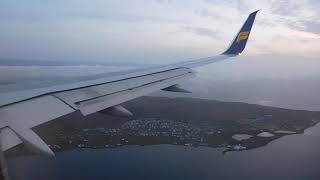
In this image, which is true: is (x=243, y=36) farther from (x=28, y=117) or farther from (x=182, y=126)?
(x=182, y=126)

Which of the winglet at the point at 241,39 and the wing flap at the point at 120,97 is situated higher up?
the winglet at the point at 241,39

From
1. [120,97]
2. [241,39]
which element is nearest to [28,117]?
[120,97]

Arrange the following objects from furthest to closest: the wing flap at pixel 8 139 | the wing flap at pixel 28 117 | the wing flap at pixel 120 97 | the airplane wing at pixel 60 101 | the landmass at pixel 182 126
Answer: the landmass at pixel 182 126 < the wing flap at pixel 120 97 < the airplane wing at pixel 60 101 < the wing flap at pixel 28 117 < the wing flap at pixel 8 139

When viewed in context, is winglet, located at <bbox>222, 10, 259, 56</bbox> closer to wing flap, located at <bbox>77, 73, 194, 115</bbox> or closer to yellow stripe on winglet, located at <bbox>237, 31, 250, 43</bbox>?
yellow stripe on winglet, located at <bbox>237, 31, 250, 43</bbox>

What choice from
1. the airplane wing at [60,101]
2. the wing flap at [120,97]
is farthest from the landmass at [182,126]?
the airplane wing at [60,101]

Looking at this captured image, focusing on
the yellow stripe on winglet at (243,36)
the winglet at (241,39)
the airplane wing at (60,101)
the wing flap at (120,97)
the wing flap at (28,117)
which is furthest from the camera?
the yellow stripe on winglet at (243,36)

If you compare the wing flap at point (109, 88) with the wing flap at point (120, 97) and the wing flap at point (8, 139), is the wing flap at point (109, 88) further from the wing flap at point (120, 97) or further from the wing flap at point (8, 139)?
the wing flap at point (8, 139)

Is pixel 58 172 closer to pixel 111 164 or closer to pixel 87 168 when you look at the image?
pixel 87 168
